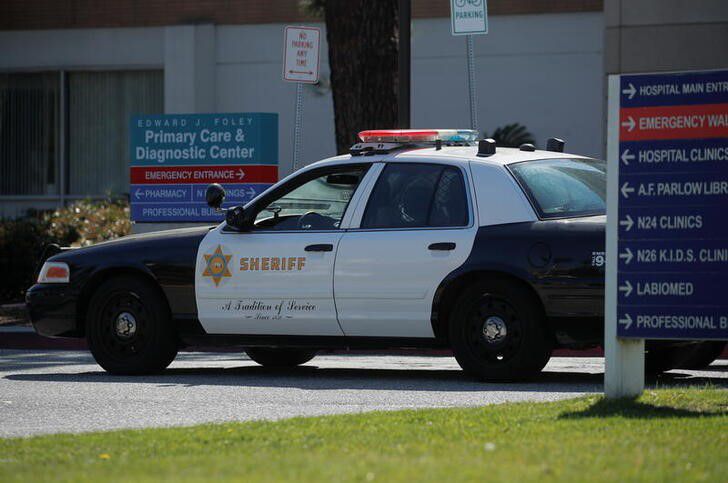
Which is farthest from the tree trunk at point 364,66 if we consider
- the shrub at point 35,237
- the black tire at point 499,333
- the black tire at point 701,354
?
the black tire at point 499,333

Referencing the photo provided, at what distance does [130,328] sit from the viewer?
36.0ft

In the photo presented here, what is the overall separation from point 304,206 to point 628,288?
3.32 meters

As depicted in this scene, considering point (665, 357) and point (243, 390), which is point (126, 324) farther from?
point (665, 357)

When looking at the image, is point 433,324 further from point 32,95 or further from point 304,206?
point 32,95

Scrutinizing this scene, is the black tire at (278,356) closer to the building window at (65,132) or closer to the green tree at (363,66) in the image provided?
the green tree at (363,66)

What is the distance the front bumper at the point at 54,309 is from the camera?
36.8 ft

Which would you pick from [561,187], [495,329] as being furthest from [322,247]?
[561,187]

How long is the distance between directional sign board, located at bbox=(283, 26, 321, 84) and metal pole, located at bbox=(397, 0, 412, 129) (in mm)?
848

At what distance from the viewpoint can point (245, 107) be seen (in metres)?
Answer: 26.7

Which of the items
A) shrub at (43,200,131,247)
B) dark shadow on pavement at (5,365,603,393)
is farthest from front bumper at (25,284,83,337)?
shrub at (43,200,131,247)

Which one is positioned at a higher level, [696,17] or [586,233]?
[696,17]

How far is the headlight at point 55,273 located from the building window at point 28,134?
686 inches

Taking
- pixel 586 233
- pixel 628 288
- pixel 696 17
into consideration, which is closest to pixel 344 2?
pixel 696 17

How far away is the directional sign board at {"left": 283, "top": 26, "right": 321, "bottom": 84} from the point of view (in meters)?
14.8
